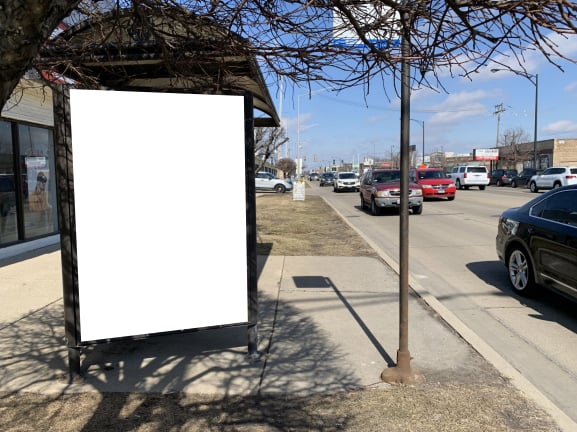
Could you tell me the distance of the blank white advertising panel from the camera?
11.6 feet

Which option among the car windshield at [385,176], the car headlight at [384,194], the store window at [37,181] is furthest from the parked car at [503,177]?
the store window at [37,181]

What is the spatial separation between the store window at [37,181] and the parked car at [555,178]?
27.9m

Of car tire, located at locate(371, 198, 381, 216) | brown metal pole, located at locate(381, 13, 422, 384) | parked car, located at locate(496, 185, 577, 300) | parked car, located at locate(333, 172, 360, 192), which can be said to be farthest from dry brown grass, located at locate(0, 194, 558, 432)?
parked car, located at locate(333, 172, 360, 192)

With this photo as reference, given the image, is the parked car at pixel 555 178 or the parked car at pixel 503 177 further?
the parked car at pixel 503 177

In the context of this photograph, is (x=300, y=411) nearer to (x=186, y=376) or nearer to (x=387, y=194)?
(x=186, y=376)

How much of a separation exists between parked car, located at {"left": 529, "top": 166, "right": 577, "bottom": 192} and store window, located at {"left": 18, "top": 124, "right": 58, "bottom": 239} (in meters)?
27.9

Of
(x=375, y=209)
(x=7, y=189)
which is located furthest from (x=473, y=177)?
(x=7, y=189)

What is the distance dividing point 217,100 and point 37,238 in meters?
7.68

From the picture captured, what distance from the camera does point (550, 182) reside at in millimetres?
31047

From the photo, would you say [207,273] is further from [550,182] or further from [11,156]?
[550,182]

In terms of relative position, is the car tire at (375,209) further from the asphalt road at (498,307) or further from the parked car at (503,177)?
the parked car at (503,177)

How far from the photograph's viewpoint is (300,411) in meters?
3.21

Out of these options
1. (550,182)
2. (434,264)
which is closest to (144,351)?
(434,264)

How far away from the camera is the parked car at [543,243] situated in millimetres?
5141
